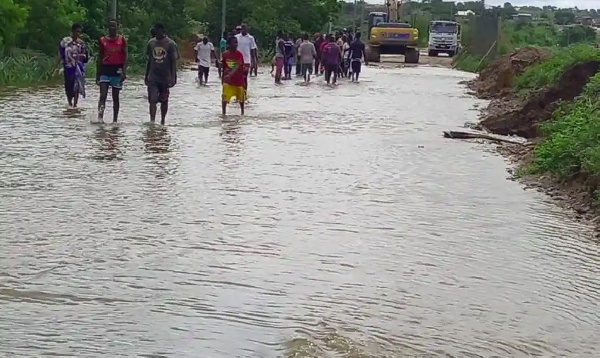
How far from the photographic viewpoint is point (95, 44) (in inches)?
1284

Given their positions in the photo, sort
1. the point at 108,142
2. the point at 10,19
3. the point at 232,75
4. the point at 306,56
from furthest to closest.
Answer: the point at 306,56, the point at 10,19, the point at 232,75, the point at 108,142

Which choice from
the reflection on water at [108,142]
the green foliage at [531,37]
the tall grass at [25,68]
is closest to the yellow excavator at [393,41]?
the green foliage at [531,37]

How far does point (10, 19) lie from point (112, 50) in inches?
441

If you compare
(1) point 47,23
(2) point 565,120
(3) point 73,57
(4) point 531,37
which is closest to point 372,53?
(4) point 531,37

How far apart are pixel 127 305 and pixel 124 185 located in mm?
A: 4192

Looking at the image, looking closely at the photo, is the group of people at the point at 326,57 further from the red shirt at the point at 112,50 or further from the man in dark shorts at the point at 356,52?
the red shirt at the point at 112,50

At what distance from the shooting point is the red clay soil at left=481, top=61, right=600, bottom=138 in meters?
17.3

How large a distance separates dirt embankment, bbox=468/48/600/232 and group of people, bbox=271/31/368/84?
13.4 feet

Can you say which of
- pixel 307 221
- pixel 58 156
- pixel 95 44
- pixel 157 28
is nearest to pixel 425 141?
pixel 157 28

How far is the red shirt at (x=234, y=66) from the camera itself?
1772 cm

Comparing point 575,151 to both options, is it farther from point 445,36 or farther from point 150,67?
point 445,36

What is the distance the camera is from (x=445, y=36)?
198 ft

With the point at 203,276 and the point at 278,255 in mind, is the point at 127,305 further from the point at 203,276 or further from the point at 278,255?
the point at 278,255

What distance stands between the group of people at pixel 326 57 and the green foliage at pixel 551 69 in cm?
643
